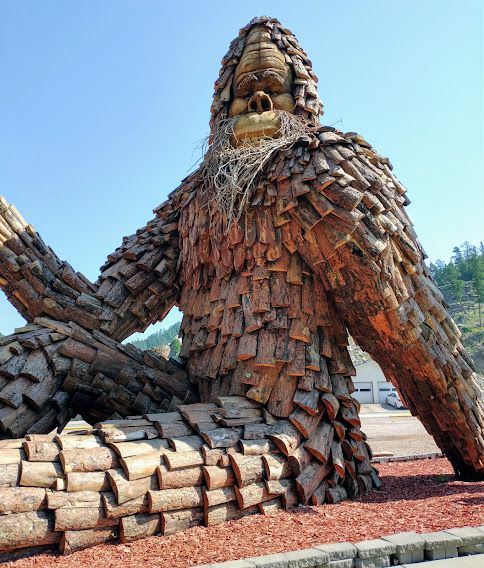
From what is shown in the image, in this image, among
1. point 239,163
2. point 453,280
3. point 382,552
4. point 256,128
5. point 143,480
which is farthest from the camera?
point 453,280

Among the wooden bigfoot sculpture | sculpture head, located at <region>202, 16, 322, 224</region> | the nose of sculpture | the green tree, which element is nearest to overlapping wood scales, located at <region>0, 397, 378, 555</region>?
the wooden bigfoot sculpture

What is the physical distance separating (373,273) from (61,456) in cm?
201

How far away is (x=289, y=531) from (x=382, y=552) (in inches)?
19.5

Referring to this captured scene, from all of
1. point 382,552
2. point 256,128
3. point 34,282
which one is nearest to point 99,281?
point 34,282

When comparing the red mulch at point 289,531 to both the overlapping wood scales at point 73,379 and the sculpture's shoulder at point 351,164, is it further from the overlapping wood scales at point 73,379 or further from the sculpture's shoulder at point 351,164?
the sculpture's shoulder at point 351,164

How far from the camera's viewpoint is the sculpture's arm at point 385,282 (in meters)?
3.13

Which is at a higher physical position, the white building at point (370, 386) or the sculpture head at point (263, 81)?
the sculpture head at point (263, 81)

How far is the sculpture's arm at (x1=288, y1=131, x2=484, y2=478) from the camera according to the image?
3.13 meters

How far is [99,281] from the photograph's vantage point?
3922 mm

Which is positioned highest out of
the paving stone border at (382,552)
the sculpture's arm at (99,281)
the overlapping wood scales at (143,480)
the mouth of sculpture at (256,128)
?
the mouth of sculpture at (256,128)

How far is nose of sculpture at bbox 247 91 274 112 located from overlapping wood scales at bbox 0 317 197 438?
2.08 m

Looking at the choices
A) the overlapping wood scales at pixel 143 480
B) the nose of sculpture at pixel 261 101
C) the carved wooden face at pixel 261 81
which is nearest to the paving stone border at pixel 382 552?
the overlapping wood scales at pixel 143 480

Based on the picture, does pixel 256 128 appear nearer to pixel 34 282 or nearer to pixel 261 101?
pixel 261 101

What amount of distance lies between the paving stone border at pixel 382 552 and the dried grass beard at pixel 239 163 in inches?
83.5
